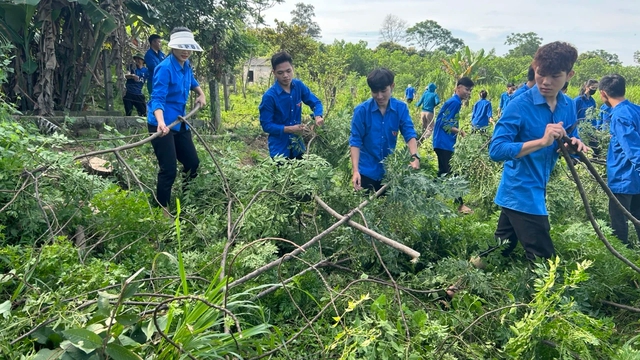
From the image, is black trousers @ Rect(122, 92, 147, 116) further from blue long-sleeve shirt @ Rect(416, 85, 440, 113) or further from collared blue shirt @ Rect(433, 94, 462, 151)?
collared blue shirt @ Rect(433, 94, 462, 151)

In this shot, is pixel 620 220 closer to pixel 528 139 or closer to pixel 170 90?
pixel 528 139

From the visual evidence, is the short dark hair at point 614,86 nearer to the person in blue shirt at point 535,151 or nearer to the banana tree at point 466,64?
the person in blue shirt at point 535,151

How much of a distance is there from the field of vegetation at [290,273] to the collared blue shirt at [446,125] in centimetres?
172

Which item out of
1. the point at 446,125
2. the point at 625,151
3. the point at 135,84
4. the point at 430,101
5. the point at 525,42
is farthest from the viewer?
the point at 525,42

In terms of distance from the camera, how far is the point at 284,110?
15.6ft

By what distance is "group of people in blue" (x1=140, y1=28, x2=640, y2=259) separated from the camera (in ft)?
9.83

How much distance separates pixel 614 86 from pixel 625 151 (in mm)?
675

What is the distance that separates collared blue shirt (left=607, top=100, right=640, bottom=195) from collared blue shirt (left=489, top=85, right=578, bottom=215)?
1.64m

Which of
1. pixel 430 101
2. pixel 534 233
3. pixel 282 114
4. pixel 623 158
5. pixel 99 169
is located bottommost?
pixel 99 169

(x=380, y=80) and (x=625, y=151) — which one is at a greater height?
(x=380, y=80)

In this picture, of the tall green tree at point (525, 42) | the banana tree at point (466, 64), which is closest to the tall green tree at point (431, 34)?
the tall green tree at point (525, 42)

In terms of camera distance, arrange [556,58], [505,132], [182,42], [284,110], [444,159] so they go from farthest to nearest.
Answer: [444,159]
[284,110]
[182,42]
[505,132]
[556,58]

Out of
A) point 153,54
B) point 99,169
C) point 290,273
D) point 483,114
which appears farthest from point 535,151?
point 153,54

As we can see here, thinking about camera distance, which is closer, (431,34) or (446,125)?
(446,125)
